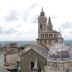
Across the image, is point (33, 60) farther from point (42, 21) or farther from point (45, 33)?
point (42, 21)

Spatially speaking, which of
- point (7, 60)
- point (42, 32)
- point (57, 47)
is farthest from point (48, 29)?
point (57, 47)

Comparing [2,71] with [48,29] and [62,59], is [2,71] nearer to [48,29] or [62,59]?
[62,59]

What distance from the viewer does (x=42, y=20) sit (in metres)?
37.9

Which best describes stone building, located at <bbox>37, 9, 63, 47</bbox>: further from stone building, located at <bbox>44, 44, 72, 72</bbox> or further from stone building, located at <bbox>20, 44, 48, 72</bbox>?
stone building, located at <bbox>44, 44, 72, 72</bbox>

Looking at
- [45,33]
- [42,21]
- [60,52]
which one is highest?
[42,21]

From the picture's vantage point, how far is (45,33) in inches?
1423

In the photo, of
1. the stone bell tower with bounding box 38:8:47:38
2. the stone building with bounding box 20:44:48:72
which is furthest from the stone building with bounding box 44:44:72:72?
the stone bell tower with bounding box 38:8:47:38

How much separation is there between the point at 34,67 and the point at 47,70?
11.1 feet

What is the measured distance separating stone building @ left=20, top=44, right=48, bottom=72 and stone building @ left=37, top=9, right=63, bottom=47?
1150 cm

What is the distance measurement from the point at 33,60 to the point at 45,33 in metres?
13.8

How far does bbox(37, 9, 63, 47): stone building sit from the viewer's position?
117 feet

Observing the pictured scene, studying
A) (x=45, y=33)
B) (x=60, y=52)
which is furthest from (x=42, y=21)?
(x=60, y=52)

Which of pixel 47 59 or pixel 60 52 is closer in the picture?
pixel 60 52

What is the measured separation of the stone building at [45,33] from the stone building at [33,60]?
37.7 feet
